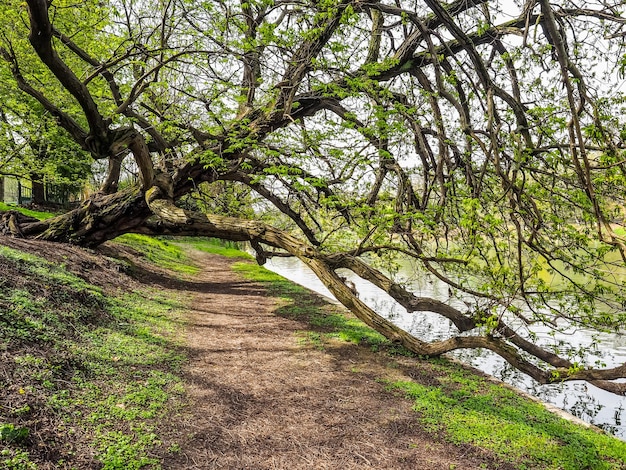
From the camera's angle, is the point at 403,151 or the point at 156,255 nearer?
the point at 403,151

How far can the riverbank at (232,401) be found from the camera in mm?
3330

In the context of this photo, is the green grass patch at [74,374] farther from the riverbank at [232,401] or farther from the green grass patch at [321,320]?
the green grass patch at [321,320]

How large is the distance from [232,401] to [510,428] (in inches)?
117

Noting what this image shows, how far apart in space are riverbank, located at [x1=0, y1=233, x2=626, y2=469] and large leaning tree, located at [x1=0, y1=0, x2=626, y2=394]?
79 centimetres

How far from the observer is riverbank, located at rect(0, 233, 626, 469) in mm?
3330

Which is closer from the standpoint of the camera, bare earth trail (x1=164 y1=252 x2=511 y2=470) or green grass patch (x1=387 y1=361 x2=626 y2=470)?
bare earth trail (x1=164 y1=252 x2=511 y2=470)

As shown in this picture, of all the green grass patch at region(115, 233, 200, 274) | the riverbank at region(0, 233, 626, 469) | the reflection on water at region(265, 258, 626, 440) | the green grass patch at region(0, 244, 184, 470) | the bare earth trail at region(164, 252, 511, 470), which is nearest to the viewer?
the green grass patch at region(0, 244, 184, 470)

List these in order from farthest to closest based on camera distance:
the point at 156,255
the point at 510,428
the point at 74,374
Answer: the point at 156,255
the point at 510,428
the point at 74,374

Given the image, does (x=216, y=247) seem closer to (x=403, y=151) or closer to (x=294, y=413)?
(x=403, y=151)

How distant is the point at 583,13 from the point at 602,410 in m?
5.63

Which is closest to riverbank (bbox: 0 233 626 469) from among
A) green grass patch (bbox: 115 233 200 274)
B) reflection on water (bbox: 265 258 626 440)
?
reflection on water (bbox: 265 258 626 440)

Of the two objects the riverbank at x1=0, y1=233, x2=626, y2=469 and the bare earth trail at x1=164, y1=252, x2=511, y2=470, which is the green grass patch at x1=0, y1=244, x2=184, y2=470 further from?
the bare earth trail at x1=164, y1=252, x2=511, y2=470

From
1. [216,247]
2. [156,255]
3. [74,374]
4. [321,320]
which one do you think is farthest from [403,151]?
[216,247]

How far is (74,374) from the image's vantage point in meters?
4.05
